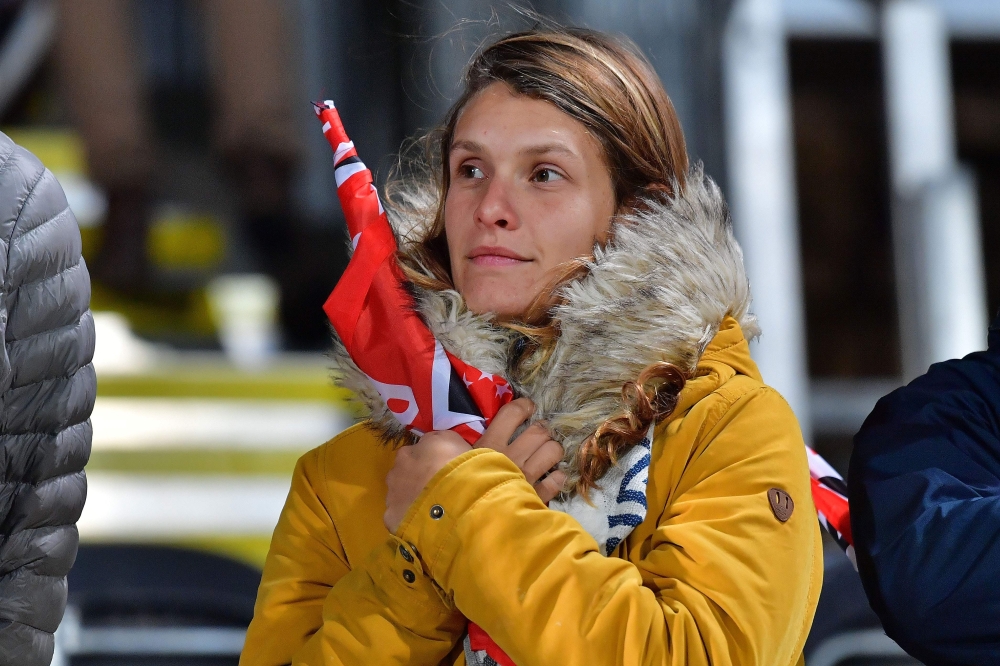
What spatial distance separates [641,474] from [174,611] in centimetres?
204

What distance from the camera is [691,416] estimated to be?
125 centimetres

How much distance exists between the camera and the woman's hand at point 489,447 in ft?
4.00

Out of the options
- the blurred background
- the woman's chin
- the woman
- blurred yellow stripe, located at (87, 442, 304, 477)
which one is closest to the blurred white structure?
the blurred background

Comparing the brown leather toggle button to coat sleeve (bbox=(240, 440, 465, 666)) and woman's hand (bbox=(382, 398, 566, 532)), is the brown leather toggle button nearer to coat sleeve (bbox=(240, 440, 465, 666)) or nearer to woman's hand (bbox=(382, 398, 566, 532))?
woman's hand (bbox=(382, 398, 566, 532))

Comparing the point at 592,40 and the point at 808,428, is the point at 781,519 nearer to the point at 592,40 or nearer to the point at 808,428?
the point at 592,40

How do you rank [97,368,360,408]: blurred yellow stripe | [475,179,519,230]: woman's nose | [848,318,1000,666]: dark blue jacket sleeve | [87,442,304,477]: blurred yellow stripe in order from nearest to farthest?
[848,318,1000,666]: dark blue jacket sleeve
[475,179,519,230]: woman's nose
[87,442,304,477]: blurred yellow stripe
[97,368,360,408]: blurred yellow stripe

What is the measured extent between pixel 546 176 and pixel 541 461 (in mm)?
354

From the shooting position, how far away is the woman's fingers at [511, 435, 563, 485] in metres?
1.24

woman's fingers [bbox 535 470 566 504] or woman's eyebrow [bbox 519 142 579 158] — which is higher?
woman's eyebrow [bbox 519 142 579 158]

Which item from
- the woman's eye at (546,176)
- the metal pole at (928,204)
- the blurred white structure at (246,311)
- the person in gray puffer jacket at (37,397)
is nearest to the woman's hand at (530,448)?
the woman's eye at (546,176)

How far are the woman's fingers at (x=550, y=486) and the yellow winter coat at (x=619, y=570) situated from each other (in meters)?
0.07

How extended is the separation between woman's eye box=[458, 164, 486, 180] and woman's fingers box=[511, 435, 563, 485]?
37 cm

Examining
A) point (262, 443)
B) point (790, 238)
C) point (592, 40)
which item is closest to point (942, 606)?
point (592, 40)

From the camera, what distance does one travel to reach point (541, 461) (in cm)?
125
